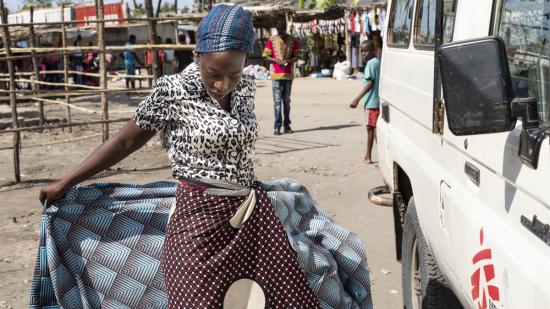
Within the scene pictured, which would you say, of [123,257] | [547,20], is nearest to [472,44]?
[547,20]

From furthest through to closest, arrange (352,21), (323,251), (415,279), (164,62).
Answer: (352,21) < (164,62) < (415,279) < (323,251)

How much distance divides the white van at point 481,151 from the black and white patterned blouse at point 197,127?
0.80 meters

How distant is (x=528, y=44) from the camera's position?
2152 mm

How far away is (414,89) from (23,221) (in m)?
4.43

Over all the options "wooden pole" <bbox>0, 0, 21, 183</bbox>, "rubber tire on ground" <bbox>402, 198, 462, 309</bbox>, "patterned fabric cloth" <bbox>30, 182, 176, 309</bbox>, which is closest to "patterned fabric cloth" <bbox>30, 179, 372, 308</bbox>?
"patterned fabric cloth" <bbox>30, 182, 176, 309</bbox>

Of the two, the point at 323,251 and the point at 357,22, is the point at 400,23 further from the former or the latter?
the point at 357,22

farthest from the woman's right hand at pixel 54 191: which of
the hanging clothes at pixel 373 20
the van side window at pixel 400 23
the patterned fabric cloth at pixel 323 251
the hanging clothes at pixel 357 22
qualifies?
the hanging clothes at pixel 357 22

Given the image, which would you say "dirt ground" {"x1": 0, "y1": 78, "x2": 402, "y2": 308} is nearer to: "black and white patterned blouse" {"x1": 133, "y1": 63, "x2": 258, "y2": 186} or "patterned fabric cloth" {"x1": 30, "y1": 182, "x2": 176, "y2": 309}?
"patterned fabric cloth" {"x1": 30, "y1": 182, "x2": 176, "y2": 309}

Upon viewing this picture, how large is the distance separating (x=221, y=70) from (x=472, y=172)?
96cm

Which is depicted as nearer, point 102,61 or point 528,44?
point 528,44

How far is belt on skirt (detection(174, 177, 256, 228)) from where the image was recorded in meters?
2.53

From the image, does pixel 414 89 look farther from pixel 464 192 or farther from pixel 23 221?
pixel 23 221

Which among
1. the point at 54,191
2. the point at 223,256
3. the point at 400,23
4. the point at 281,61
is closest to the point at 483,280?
the point at 223,256

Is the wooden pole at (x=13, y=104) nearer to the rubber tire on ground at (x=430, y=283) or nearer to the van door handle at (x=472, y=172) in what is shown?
the rubber tire on ground at (x=430, y=283)
